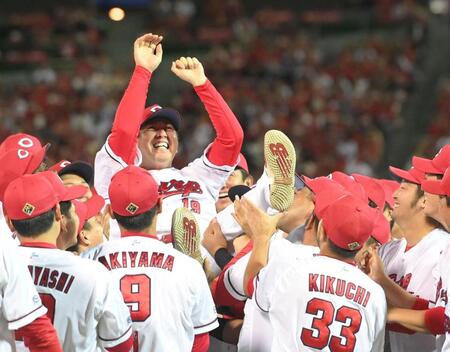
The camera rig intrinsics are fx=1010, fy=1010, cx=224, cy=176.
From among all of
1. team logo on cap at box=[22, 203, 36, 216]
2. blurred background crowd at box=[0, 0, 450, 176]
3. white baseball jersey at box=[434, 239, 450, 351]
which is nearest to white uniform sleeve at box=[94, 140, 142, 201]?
team logo on cap at box=[22, 203, 36, 216]

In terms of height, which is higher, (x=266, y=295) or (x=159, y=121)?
(x=159, y=121)

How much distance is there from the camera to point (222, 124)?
614 cm

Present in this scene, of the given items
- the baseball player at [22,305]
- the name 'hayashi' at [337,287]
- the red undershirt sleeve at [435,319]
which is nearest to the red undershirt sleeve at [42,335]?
the baseball player at [22,305]

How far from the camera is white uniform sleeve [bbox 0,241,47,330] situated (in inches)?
162

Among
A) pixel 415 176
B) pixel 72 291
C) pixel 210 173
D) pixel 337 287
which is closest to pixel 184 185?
pixel 210 173

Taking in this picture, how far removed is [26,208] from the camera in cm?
445

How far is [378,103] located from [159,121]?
1096cm

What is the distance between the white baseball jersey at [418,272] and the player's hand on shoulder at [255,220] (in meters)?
0.84

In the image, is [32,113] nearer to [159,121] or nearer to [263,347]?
[159,121]

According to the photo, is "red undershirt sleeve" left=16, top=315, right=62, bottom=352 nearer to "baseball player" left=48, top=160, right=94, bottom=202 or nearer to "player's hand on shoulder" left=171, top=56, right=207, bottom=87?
"baseball player" left=48, top=160, right=94, bottom=202

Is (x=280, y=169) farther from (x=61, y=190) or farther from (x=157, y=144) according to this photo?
(x=61, y=190)

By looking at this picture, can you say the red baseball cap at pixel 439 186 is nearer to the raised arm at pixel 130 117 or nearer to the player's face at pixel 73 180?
the raised arm at pixel 130 117

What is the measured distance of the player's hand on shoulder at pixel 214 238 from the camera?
5.91m

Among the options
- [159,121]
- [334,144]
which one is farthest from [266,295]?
[334,144]
